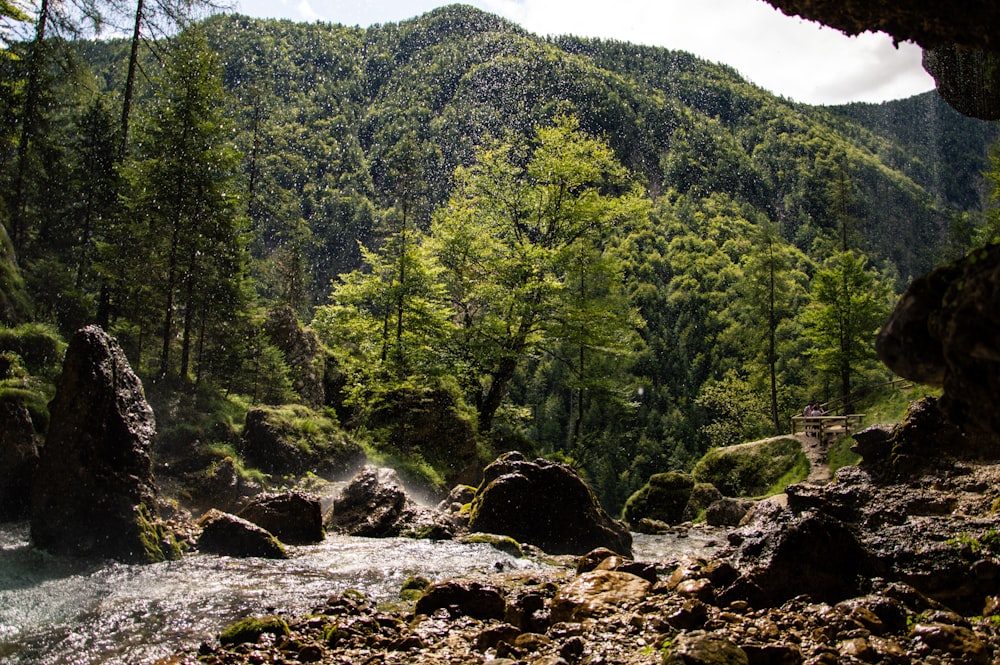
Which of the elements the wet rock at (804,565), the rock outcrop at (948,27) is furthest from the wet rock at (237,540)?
the rock outcrop at (948,27)

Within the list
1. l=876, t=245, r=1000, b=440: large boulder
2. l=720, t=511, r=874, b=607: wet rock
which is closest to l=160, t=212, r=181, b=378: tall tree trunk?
l=720, t=511, r=874, b=607: wet rock

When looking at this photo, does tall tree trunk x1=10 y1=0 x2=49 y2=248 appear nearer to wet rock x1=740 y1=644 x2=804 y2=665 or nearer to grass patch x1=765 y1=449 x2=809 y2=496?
wet rock x1=740 y1=644 x2=804 y2=665

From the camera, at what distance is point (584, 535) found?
51.0 feet

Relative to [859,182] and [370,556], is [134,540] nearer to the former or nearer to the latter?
[370,556]

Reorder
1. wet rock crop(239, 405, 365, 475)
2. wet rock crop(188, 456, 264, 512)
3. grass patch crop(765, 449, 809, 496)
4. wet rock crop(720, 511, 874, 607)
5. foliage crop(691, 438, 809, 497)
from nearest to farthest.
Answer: wet rock crop(720, 511, 874, 607)
wet rock crop(188, 456, 264, 512)
wet rock crop(239, 405, 365, 475)
grass patch crop(765, 449, 809, 496)
foliage crop(691, 438, 809, 497)

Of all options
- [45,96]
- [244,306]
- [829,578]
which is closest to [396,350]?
[244,306]

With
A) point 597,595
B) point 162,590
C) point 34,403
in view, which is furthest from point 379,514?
point 597,595

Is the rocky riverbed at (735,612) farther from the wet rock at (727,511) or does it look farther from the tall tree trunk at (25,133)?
the tall tree trunk at (25,133)

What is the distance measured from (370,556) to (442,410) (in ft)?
43.9

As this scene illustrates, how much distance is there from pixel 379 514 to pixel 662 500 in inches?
754

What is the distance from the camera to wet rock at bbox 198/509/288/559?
11.9 metres

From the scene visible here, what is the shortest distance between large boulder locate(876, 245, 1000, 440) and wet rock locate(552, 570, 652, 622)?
16.9 feet

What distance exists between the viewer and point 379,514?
15859 millimetres

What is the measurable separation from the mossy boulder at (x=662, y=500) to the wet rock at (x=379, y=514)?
55.6 feet
